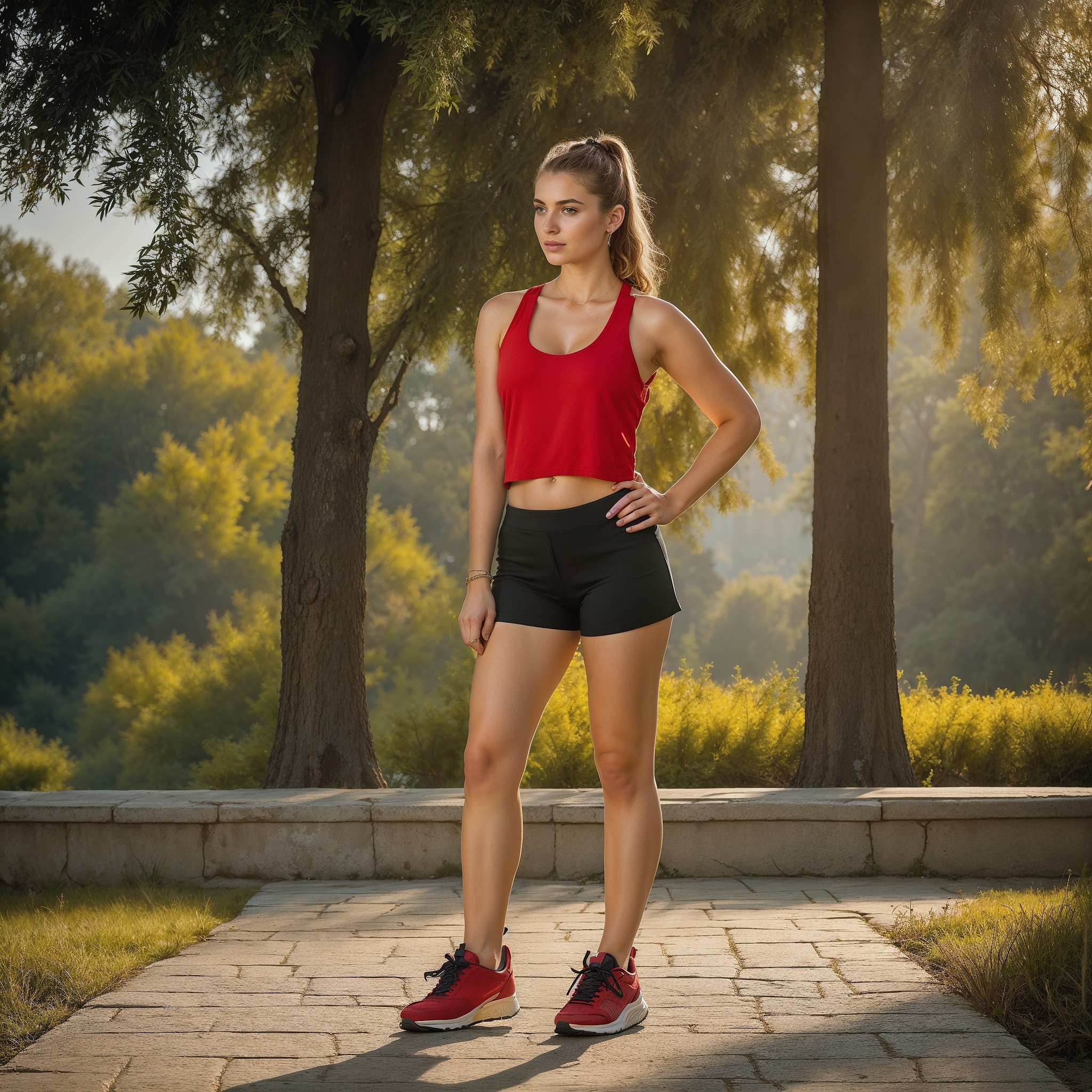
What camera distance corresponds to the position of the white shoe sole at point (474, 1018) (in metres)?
2.55

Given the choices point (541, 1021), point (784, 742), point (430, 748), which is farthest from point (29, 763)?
point (541, 1021)

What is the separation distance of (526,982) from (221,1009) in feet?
2.64

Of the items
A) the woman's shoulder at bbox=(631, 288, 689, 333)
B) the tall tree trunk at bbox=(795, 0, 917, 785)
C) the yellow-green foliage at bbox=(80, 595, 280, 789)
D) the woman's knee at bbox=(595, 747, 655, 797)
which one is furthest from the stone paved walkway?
the yellow-green foliage at bbox=(80, 595, 280, 789)

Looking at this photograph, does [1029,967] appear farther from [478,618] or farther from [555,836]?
[555,836]

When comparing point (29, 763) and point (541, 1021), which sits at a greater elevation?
point (541, 1021)

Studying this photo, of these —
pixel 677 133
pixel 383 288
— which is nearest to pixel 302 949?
pixel 677 133

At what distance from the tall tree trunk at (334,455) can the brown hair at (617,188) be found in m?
4.26

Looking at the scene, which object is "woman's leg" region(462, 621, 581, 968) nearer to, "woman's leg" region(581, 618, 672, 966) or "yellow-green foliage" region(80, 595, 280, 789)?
"woman's leg" region(581, 618, 672, 966)

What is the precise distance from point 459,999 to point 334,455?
4721mm

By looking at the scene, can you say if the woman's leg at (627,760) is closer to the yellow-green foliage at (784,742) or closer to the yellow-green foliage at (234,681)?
the yellow-green foliage at (784,742)

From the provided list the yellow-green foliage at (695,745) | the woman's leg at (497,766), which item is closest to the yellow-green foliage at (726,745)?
the yellow-green foliage at (695,745)

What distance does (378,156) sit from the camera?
7172 mm

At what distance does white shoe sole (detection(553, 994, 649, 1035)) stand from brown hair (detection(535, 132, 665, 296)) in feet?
5.44

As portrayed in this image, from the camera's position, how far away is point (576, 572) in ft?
8.54
